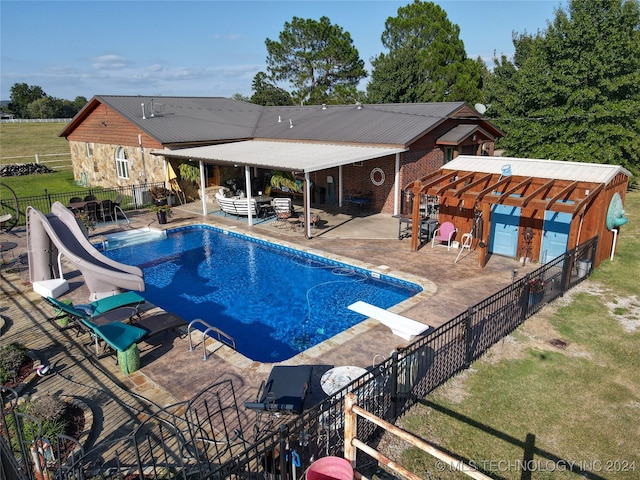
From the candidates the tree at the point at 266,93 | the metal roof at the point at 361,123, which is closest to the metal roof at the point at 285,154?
the metal roof at the point at 361,123

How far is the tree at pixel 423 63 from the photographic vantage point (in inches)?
1694

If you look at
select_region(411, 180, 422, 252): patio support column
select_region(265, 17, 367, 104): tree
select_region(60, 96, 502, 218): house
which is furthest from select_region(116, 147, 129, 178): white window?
select_region(265, 17, 367, 104): tree

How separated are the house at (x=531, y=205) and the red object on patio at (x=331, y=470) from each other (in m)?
9.52

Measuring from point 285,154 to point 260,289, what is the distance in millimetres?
8182

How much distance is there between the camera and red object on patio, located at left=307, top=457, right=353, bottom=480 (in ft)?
16.0

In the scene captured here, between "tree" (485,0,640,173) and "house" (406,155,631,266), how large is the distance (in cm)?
1320

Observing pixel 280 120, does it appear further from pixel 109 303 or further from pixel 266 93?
pixel 266 93

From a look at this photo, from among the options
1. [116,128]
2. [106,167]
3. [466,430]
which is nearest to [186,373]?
[466,430]

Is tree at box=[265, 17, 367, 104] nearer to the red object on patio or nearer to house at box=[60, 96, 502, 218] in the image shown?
house at box=[60, 96, 502, 218]

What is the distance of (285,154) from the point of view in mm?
19797

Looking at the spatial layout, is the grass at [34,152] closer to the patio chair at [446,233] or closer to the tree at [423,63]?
the patio chair at [446,233]

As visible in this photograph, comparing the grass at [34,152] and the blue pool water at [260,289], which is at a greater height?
the grass at [34,152]

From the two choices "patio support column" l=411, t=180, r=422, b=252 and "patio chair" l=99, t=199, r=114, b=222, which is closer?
"patio support column" l=411, t=180, r=422, b=252

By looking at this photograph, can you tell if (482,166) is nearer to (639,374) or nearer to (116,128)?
(639,374)
